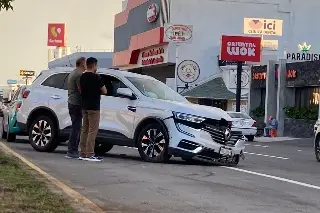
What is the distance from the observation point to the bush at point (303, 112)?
38.3 metres

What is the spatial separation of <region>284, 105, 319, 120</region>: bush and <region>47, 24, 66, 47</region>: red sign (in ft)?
307

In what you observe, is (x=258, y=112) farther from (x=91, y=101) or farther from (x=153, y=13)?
(x=91, y=101)

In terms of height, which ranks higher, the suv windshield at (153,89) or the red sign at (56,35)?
the red sign at (56,35)

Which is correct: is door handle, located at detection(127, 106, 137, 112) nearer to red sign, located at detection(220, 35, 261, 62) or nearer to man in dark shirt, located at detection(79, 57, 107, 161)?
man in dark shirt, located at detection(79, 57, 107, 161)

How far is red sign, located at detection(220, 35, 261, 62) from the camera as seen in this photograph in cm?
4566

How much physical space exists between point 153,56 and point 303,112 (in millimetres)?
28009

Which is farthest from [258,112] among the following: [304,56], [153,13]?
[153,13]

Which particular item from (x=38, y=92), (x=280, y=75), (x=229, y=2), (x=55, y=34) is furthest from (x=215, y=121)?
(x=55, y=34)

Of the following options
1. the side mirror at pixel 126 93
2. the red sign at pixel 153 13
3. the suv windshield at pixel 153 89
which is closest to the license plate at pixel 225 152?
the suv windshield at pixel 153 89

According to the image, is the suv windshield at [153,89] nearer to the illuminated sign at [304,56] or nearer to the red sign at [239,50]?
the red sign at [239,50]

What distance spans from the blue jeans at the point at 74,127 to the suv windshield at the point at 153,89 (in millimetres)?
1371

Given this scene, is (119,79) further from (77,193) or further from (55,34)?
(55,34)

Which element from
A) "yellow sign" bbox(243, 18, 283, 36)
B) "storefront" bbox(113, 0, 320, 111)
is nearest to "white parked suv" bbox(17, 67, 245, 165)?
"storefront" bbox(113, 0, 320, 111)

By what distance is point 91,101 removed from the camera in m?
13.1
